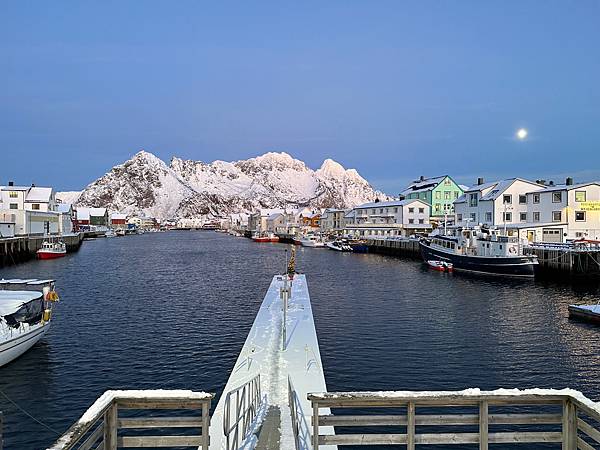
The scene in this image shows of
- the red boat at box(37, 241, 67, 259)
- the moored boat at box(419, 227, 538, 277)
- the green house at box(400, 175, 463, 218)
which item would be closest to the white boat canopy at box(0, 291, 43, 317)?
the moored boat at box(419, 227, 538, 277)

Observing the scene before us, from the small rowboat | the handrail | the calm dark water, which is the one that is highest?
the handrail

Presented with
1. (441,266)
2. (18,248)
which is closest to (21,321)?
(441,266)

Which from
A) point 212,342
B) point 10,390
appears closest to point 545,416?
point 10,390

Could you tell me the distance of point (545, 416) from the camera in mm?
5965

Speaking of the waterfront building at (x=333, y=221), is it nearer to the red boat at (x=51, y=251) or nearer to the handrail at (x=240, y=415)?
the red boat at (x=51, y=251)

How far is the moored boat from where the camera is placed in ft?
168

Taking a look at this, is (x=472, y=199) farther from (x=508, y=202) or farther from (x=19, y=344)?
(x=19, y=344)

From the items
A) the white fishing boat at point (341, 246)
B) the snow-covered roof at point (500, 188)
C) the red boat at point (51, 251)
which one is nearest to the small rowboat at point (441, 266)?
the snow-covered roof at point (500, 188)

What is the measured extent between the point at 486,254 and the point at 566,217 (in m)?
16.8

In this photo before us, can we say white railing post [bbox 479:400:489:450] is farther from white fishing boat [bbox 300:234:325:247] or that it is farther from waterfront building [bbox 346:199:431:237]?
white fishing boat [bbox 300:234:325:247]

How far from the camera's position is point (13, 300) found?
22.7 metres

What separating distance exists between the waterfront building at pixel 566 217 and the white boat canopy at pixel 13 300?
6048 centimetres

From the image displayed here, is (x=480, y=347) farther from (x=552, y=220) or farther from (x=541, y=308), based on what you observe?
(x=552, y=220)

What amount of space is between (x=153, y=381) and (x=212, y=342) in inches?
249
